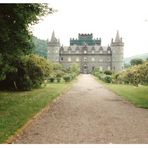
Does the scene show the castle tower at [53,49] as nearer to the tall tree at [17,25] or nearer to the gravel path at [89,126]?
the tall tree at [17,25]

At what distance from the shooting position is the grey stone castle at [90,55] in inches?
3875

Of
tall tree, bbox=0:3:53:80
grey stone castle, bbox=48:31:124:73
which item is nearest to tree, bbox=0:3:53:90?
tall tree, bbox=0:3:53:80

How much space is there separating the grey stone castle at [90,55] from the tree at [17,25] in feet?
272

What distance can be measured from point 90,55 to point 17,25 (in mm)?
88238

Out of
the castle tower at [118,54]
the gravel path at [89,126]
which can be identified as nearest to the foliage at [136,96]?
the gravel path at [89,126]

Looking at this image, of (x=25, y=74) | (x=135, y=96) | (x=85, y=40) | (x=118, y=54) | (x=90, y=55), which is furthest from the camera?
(x=85, y=40)

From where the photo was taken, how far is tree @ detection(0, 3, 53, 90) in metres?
13.7

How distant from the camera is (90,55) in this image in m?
103

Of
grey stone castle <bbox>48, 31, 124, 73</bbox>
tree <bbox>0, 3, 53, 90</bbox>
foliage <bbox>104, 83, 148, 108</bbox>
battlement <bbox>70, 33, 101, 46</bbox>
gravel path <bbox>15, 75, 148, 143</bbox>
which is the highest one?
battlement <bbox>70, 33, 101, 46</bbox>

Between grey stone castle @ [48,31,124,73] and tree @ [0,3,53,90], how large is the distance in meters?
82.8

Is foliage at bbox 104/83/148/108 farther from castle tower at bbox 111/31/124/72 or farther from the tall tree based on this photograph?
castle tower at bbox 111/31/124/72

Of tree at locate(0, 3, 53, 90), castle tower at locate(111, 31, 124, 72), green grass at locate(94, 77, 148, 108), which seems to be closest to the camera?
tree at locate(0, 3, 53, 90)

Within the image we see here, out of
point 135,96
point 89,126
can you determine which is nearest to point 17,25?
point 89,126

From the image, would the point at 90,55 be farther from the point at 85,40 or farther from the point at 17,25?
the point at 17,25
